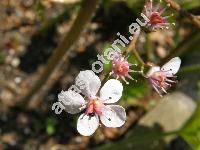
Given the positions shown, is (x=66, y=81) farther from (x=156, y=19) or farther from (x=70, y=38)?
(x=156, y=19)

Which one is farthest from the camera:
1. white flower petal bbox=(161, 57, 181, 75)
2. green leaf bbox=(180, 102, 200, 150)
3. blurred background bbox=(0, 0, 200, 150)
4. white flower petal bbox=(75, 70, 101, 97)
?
blurred background bbox=(0, 0, 200, 150)

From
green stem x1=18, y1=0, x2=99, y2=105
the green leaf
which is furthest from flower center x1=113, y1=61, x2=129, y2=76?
the green leaf

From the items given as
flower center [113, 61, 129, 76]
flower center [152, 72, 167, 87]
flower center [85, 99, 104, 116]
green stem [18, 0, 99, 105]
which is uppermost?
green stem [18, 0, 99, 105]

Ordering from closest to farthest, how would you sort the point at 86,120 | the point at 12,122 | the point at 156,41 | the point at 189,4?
the point at 86,120, the point at 189,4, the point at 12,122, the point at 156,41

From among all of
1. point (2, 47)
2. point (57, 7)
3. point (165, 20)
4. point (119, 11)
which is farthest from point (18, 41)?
point (165, 20)

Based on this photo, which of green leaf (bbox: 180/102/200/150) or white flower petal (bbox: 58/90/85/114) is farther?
green leaf (bbox: 180/102/200/150)

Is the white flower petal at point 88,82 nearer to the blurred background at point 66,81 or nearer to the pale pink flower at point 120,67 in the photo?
the pale pink flower at point 120,67

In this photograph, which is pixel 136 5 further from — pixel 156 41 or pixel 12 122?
pixel 12 122

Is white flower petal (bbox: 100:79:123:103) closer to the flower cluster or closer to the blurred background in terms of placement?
the flower cluster

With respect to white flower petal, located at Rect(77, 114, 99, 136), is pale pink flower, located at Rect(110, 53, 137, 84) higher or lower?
higher
